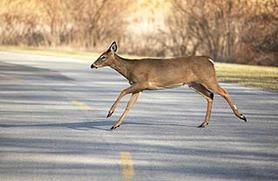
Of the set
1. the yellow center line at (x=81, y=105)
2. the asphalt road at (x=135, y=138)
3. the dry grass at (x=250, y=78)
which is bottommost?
the dry grass at (x=250, y=78)

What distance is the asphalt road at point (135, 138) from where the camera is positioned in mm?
10227

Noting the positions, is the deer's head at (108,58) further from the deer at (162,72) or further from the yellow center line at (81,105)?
the yellow center line at (81,105)

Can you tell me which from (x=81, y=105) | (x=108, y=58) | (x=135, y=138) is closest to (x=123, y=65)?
(x=108, y=58)

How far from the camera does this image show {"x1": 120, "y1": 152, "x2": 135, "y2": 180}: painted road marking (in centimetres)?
989

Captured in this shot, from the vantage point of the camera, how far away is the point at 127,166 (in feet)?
34.5

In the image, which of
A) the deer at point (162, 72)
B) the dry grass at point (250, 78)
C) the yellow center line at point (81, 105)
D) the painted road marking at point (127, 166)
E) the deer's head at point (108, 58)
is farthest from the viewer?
the dry grass at point (250, 78)

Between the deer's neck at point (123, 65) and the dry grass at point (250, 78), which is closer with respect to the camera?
the deer's neck at point (123, 65)

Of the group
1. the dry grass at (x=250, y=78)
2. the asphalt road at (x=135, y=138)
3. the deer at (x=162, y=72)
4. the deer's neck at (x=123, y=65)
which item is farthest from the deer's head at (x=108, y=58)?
the dry grass at (x=250, y=78)

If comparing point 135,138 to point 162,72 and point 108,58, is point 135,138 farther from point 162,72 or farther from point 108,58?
point 108,58

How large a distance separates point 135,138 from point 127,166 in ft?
8.54

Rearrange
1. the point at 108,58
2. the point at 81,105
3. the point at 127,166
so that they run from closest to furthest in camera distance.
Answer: the point at 127,166
the point at 108,58
the point at 81,105

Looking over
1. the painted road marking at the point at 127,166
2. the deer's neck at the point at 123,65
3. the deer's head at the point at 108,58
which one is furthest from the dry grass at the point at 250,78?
the painted road marking at the point at 127,166

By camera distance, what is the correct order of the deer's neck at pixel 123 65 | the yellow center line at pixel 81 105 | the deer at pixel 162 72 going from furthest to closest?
the yellow center line at pixel 81 105
the deer's neck at pixel 123 65
the deer at pixel 162 72

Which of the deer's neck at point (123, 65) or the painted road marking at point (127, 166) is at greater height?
the painted road marking at point (127, 166)
